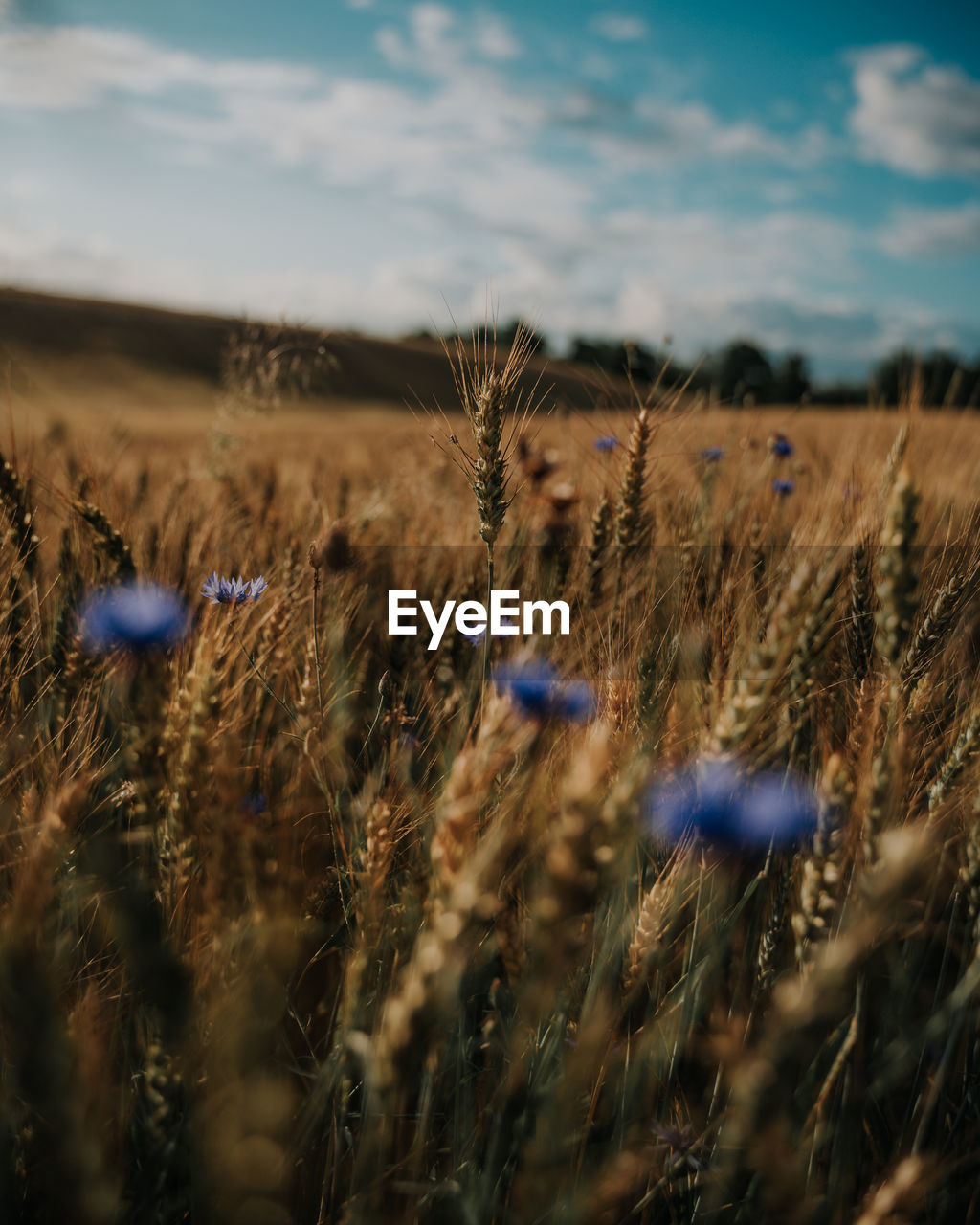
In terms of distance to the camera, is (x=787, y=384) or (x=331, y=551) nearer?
(x=331, y=551)

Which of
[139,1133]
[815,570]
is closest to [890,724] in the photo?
[815,570]

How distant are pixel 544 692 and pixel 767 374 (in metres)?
22.9

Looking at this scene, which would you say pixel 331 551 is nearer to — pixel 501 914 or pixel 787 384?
Result: pixel 501 914

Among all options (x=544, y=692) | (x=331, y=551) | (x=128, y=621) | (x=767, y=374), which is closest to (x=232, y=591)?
(x=331, y=551)

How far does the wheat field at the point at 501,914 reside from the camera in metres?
0.51

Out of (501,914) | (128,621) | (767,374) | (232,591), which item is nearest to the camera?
(128,621)

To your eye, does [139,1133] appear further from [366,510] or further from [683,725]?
[366,510]

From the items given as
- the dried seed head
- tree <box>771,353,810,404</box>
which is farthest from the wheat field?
tree <box>771,353,810,404</box>

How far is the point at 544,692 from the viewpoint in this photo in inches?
31.0

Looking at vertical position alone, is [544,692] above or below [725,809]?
above

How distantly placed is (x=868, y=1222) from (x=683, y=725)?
63 centimetres

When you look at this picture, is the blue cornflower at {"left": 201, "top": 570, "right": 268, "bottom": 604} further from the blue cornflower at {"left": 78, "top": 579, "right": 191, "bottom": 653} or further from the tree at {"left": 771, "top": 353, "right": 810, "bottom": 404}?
the tree at {"left": 771, "top": 353, "right": 810, "bottom": 404}

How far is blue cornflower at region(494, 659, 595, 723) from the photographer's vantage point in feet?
2.15

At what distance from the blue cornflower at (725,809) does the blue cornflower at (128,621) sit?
55cm
